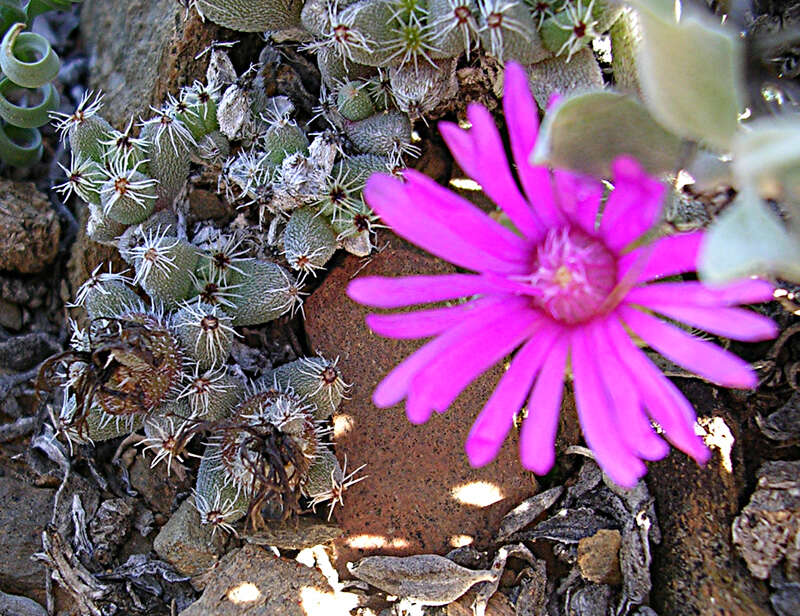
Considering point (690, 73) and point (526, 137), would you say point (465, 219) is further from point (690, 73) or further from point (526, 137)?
point (690, 73)

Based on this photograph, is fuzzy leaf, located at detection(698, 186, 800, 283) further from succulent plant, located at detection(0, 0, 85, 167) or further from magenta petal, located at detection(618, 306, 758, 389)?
succulent plant, located at detection(0, 0, 85, 167)

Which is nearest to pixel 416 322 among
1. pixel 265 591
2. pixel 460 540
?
pixel 460 540

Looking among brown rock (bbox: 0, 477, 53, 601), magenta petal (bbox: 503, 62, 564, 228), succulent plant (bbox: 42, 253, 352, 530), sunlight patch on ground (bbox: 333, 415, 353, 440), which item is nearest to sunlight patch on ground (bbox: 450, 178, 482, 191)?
succulent plant (bbox: 42, 253, 352, 530)

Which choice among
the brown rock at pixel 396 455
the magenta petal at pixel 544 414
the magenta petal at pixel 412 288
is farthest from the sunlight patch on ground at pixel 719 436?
the magenta petal at pixel 412 288

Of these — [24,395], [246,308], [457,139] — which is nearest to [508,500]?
[246,308]

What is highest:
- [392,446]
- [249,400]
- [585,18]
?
[585,18]

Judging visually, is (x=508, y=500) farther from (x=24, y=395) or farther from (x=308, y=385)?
(x=24, y=395)
